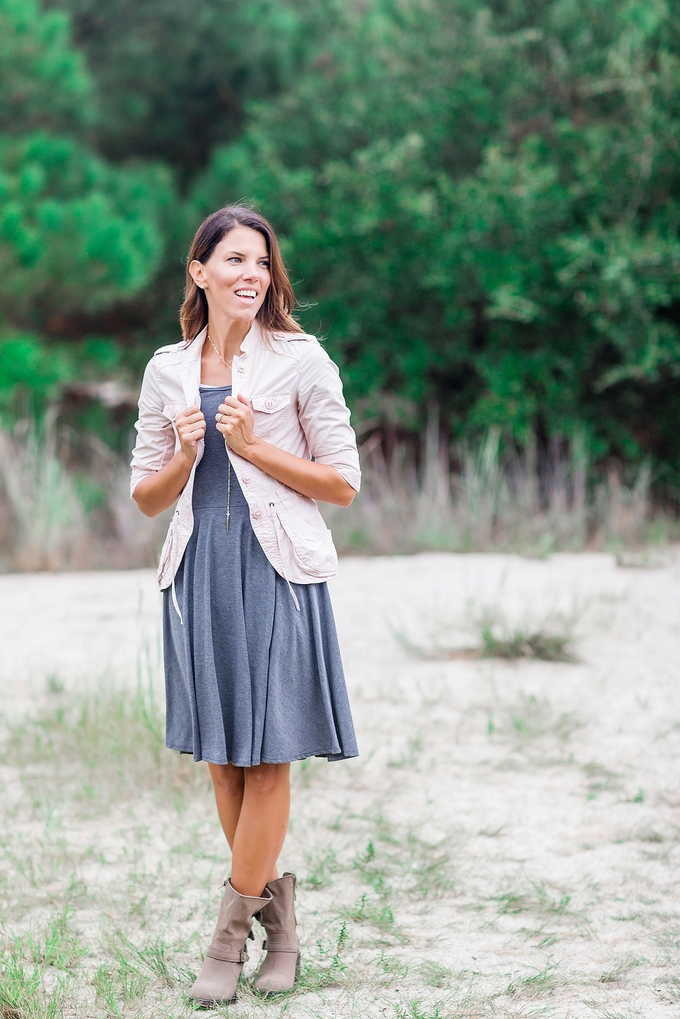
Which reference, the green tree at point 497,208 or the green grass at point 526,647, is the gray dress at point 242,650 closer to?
the green grass at point 526,647

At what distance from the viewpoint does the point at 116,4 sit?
10.4 metres

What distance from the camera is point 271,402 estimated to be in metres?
2.40

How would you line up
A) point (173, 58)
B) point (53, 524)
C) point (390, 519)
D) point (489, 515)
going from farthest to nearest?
point (173, 58), point (390, 519), point (489, 515), point (53, 524)

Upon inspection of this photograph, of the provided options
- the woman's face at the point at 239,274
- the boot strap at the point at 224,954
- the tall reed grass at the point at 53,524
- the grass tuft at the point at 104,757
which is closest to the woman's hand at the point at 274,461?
the woman's face at the point at 239,274

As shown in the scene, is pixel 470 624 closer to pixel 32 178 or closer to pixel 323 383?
pixel 323 383

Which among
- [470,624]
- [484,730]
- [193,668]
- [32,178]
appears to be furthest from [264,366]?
[32,178]

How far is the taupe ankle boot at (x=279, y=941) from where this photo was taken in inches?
97.8

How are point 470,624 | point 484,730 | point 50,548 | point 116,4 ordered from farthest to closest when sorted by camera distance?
1. point 116,4
2. point 50,548
3. point 470,624
4. point 484,730

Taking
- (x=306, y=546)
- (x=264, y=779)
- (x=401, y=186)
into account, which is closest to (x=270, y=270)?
(x=306, y=546)

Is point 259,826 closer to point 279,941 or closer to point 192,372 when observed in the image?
point 279,941

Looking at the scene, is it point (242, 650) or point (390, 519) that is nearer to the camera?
point (242, 650)

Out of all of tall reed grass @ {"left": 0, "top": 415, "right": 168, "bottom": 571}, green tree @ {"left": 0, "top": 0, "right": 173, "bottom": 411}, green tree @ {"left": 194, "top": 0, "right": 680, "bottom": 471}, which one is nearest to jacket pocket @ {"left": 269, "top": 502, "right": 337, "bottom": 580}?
tall reed grass @ {"left": 0, "top": 415, "right": 168, "bottom": 571}

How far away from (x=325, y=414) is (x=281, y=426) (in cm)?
11

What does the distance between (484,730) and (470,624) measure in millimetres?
1052
